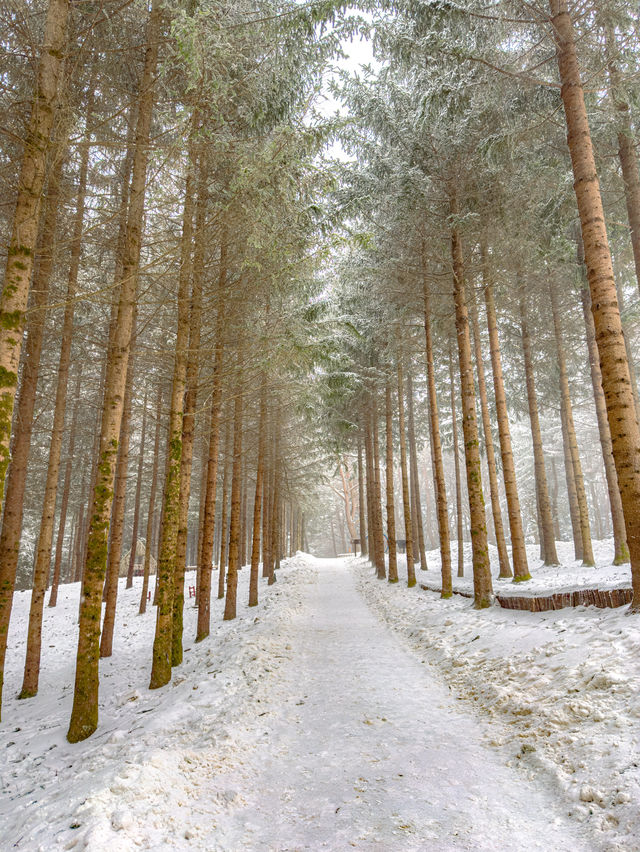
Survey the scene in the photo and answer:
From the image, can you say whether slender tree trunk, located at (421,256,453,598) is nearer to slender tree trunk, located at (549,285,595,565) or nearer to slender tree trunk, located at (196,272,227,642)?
slender tree trunk, located at (549,285,595,565)

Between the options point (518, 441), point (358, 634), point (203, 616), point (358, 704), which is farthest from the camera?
point (518, 441)

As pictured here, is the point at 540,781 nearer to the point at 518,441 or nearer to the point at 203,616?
the point at 203,616

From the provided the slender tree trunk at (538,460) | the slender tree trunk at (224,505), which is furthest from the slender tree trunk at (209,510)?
the slender tree trunk at (538,460)

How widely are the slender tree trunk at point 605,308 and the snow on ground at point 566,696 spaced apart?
100 cm

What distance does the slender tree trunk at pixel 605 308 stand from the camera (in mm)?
5426

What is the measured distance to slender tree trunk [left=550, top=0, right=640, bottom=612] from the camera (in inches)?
214

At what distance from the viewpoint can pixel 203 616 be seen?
10086 mm

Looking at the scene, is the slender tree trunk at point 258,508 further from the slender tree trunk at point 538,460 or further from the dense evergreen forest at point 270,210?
the slender tree trunk at point 538,460

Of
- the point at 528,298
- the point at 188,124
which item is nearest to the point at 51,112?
the point at 188,124

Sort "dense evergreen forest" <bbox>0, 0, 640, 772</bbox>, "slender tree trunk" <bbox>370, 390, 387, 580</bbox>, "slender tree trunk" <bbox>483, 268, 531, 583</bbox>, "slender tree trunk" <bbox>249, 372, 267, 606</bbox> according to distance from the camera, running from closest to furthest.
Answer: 1. "dense evergreen forest" <bbox>0, 0, 640, 772</bbox>
2. "slender tree trunk" <bbox>483, 268, 531, 583</bbox>
3. "slender tree trunk" <bbox>249, 372, 267, 606</bbox>
4. "slender tree trunk" <bbox>370, 390, 387, 580</bbox>

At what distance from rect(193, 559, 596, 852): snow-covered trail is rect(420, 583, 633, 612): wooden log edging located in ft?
7.83

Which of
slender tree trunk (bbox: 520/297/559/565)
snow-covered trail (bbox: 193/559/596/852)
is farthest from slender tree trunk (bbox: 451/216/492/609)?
slender tree trunk (bbox: 520/297/559/565)

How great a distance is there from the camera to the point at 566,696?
Answer: 421 cm

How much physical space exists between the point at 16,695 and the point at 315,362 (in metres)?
9.11
